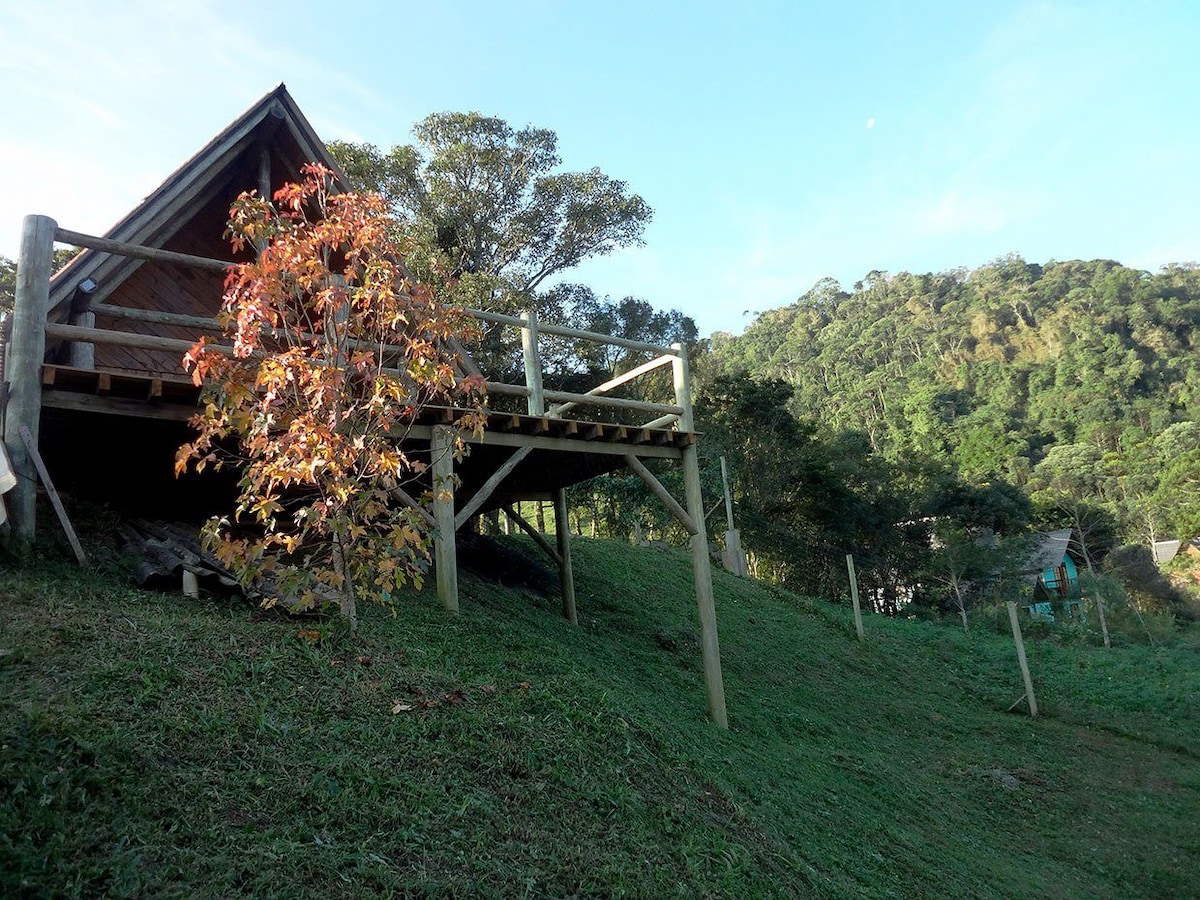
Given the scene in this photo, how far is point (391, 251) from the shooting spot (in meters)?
6.55

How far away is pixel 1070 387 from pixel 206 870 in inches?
2999

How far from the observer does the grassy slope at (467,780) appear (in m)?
3.98

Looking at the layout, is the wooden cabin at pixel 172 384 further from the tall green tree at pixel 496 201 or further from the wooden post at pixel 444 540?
the tall green tree at pixel 496 201

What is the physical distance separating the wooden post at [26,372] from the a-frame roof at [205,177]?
1483 mm

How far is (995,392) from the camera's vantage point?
7056 centimetres

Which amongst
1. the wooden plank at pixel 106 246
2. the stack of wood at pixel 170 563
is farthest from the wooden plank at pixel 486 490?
the wooden plank at pixel 106 246

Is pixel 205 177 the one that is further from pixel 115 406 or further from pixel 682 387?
pixel 682 387

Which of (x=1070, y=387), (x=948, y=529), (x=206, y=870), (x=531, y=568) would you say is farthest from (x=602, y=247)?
(x=1070, y=387)

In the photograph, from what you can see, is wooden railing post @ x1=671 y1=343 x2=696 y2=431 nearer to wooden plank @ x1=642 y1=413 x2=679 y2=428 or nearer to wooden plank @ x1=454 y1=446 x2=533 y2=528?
wooden plank @ x1=642 y1=413 x2=679 y2=428

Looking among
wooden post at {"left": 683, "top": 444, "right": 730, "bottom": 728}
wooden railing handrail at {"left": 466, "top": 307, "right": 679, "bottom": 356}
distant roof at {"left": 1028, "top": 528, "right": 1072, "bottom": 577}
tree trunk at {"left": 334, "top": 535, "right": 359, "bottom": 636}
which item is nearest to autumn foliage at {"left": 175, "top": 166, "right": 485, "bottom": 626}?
tree trunk at {"left": 334, "top": 535, "right": 359, "bottom": 636}

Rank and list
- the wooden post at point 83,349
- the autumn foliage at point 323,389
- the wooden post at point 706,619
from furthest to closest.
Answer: the wooden post at point 706,619, the wooden post at point 83,349, the autumn foliage at point 323,389

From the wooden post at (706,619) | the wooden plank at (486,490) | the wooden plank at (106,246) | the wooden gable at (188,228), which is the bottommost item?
the wooden post at (706,619)

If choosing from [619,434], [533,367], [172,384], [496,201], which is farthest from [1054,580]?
[172,384]

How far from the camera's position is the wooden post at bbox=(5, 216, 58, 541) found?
261 inches
